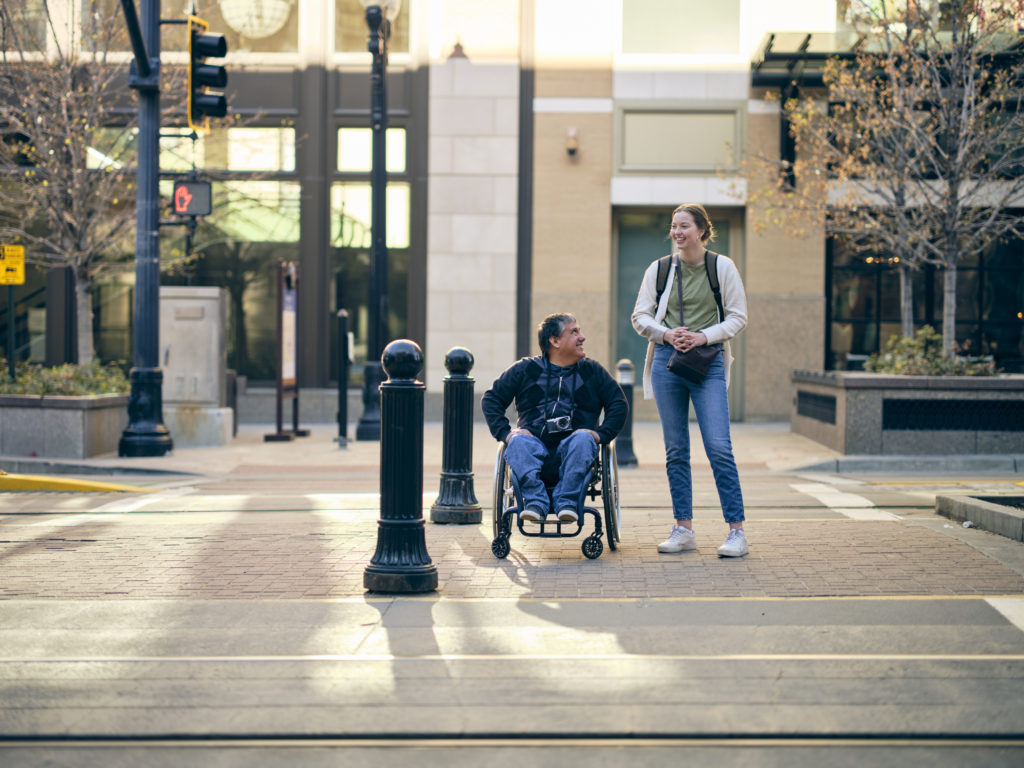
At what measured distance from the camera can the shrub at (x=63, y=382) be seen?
43.6 feet

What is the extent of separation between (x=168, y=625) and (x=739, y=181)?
15903 millimetres

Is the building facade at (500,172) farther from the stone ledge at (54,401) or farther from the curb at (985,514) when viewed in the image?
the curb at (985,514)

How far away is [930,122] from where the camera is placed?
15930 millimetres

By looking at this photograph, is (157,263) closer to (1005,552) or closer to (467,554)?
(467,554)

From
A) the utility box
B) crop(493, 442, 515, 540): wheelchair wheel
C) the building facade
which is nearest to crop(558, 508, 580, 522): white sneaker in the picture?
crop(493, 442, 515, 540): wheelchair wheel

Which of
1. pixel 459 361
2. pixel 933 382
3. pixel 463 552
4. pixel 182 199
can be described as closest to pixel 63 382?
pixel 182 199

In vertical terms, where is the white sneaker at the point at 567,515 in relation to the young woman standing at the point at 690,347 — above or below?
below

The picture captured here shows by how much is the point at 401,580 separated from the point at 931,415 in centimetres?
895

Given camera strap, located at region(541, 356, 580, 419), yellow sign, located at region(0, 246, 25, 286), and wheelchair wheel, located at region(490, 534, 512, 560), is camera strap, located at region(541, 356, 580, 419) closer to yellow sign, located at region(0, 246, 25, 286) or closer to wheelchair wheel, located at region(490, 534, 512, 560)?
wheelchair wheel, located at region(490, 534, 512, 560)

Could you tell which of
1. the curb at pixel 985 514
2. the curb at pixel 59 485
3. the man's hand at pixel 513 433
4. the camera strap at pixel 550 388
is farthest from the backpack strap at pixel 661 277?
the curb at pixel 59 485

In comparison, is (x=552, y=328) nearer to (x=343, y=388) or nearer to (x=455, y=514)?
(x=455, y=514)

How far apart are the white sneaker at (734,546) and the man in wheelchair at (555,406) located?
82 cm

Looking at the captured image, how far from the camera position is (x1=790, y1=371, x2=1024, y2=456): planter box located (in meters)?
12.8

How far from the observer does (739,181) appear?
63.9ft
